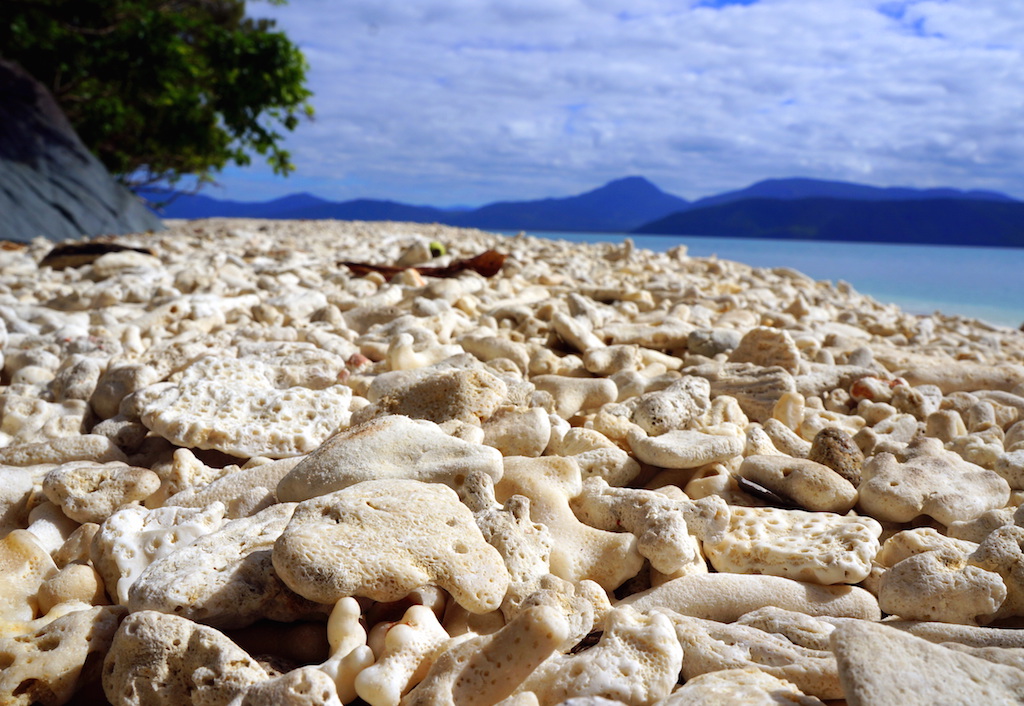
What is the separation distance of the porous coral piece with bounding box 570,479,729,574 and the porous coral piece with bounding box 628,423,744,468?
0.16 meters

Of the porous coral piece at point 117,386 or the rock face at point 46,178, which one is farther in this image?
the rock face at point 46,178

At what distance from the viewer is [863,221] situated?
54938 millimetres

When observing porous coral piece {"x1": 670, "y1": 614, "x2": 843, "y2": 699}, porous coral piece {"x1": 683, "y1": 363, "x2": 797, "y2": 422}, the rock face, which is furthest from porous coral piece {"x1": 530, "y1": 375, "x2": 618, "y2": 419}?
the rock face

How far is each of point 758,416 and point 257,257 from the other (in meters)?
4.96

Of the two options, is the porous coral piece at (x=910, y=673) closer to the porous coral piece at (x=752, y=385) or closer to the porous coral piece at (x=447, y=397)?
the porous coral piece at (x=447, y=397)

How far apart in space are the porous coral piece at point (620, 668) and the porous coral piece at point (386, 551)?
20 centimetres

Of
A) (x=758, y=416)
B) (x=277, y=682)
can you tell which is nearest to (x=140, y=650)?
(x=277, y=682)

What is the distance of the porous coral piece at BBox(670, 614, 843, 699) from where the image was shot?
114cm

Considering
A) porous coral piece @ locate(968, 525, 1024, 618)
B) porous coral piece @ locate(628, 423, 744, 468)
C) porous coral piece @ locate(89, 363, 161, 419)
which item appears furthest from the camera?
porous coral piece @ locate(89, 363, 161, 419)

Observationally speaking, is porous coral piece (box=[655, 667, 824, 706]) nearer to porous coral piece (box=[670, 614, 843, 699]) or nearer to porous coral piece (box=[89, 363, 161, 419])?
porous coral piece (box=[670, 614, 843, 699])

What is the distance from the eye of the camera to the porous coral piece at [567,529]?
1509 millimetres

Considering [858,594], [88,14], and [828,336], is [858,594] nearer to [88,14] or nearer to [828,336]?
[828,336]

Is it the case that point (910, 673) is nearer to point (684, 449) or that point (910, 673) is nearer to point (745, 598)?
point (745, 598)

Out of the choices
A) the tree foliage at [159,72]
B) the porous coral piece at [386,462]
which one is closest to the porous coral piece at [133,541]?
the porous coral piece at [386,462]
